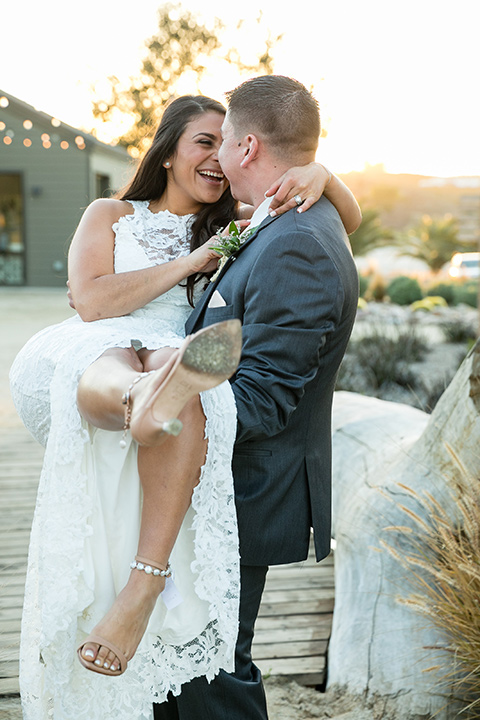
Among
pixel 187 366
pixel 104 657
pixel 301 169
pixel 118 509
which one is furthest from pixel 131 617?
pixel 301 169

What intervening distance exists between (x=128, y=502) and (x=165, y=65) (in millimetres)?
28211

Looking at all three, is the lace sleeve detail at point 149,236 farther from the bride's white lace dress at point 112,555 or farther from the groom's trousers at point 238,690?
the groom's trousers at point 238,690

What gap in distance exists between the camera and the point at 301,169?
2.09 m

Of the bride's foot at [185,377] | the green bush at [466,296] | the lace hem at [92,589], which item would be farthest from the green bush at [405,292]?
the bride's foot at [185,377]

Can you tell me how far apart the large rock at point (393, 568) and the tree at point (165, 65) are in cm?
2510

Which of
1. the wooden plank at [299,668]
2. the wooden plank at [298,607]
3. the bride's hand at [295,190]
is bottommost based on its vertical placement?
the wooden plank at [298,607]

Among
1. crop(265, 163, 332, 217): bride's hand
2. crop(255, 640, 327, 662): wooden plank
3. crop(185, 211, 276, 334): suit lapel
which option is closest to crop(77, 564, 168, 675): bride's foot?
crop(185, 211, 276, 334): suit lapel

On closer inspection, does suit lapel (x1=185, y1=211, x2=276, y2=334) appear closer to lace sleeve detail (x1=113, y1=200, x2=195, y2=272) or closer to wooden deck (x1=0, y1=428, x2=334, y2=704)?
lace sleeve detail (x1=113, y1=200, x2=195, y2=272)

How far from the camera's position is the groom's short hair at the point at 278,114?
2078 mm

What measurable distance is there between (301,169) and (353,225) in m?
0.39

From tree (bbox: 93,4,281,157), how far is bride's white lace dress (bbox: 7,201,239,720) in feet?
86.2

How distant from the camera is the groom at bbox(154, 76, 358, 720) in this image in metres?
1.81

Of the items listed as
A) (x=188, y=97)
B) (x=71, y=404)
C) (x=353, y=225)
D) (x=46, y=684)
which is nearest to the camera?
(x=71, y=404)

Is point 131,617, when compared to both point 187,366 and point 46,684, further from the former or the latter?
point 187,366
